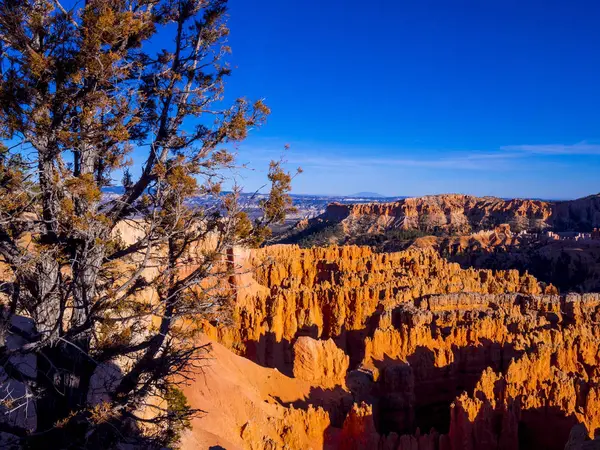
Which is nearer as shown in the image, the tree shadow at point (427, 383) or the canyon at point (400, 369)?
the canyon at point (400, 369)

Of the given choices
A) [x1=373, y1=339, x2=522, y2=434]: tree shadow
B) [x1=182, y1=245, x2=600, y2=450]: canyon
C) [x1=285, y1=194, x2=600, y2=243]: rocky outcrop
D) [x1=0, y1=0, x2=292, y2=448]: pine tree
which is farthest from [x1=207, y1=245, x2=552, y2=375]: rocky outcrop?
[x1=285, y1=194, x2=600, y2=243]: rocky outcrop

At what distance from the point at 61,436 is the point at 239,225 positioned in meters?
3.17

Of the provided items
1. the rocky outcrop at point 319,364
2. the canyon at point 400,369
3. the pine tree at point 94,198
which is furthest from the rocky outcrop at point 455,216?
the pine tree at point 94,198

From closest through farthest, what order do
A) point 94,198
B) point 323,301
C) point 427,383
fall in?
1. point 94,198
2. point 427,383
3. point 323,301

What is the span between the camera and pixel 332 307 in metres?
26.6

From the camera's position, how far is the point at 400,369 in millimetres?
18516

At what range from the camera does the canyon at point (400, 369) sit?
1248 centimetres

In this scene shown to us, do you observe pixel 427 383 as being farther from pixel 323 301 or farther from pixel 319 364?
pixel 323 301

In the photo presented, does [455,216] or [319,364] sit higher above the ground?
[455,216]

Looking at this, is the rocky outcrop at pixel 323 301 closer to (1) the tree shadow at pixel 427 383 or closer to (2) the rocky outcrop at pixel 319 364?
(2) the rocky outcrop at pixel 319 364

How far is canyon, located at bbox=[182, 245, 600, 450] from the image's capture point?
12.5 metres

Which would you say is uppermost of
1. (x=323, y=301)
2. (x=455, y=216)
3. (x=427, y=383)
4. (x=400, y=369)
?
(x=455, y=216)

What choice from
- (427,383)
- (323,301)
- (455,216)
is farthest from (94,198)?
(455,216)

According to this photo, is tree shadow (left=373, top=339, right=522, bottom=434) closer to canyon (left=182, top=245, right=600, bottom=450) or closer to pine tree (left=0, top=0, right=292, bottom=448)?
canyon (left=182, top=245, right=600, bottom=450)
